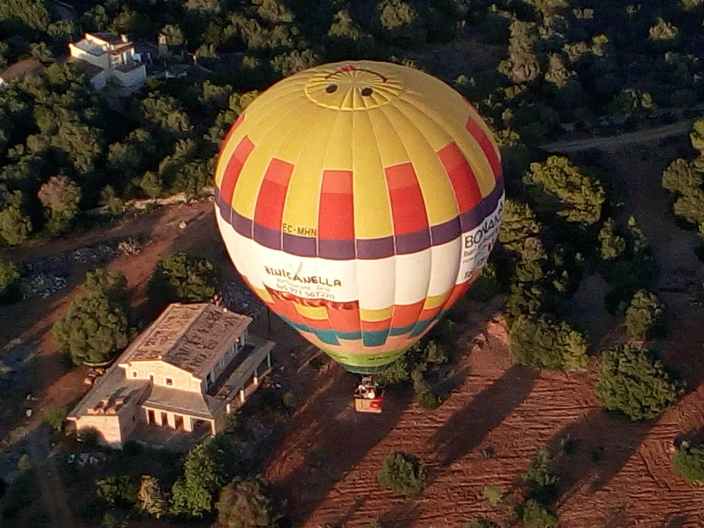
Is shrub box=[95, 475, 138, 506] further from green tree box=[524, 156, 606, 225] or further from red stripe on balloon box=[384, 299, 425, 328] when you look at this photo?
green tree box=[524, 156, 606, 225]

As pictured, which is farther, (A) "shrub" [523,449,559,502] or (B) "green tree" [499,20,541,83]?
(B) "green tree" [499,20,541,83]

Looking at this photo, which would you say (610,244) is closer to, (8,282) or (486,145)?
(486,145)

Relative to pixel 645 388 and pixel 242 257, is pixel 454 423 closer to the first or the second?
pixel 645 388

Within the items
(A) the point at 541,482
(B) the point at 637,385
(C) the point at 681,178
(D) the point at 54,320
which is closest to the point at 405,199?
(A) the point at 541,482

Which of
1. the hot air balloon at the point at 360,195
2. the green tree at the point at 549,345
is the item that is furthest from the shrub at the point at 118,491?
A: the green tree at the point at 549,345

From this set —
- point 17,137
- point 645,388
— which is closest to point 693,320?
point 645,388

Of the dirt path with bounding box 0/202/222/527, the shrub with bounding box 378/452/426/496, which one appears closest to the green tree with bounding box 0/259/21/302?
the dirt path with bounding box 0/202/222/527

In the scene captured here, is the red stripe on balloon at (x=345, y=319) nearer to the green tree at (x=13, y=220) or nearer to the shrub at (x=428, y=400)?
the shrub at (x=428, y=400)
